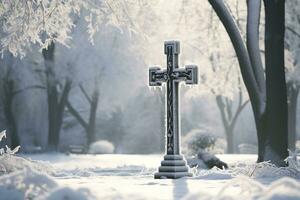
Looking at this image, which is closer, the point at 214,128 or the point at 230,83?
the point at 230,83

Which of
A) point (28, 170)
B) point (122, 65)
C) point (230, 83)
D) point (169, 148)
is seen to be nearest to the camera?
point (28, 170)

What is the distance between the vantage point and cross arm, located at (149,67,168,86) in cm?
1370

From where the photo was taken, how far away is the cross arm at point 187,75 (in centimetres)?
1337

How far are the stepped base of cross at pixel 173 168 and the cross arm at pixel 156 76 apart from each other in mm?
1616

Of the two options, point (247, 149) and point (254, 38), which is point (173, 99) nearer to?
point (254, 38)

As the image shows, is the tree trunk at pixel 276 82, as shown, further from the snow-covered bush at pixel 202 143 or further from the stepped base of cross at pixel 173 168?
the snow-covered bush at pixel 202 143

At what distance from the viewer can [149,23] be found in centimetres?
3425

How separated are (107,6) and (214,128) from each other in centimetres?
4139

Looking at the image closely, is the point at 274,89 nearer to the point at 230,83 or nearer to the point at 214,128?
the point at 230,83

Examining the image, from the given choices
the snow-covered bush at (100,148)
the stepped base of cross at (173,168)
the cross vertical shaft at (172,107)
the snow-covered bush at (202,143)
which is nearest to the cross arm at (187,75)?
the cross vertical shaft at (172,107)

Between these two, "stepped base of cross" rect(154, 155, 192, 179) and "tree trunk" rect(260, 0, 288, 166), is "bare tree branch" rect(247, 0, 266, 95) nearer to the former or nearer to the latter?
"tree trunk" rect(260, 0, 288, 166)

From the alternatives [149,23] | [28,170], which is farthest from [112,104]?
[28,170]

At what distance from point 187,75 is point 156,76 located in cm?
75

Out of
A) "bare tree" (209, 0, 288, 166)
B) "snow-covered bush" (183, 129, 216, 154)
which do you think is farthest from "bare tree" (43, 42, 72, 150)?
"bare tree" (209, 0, 288, 166)
